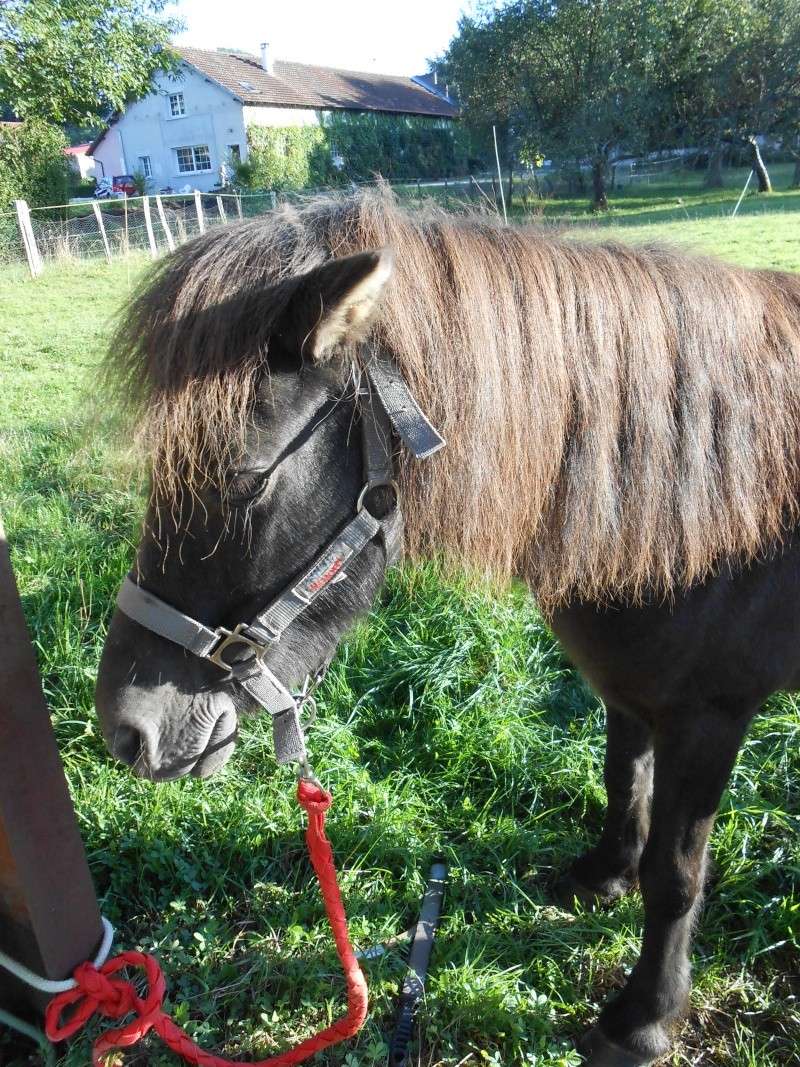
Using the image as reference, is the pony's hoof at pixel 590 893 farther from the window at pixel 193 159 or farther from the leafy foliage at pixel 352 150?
the window at pixel 193 159

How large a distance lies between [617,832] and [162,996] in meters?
1.50

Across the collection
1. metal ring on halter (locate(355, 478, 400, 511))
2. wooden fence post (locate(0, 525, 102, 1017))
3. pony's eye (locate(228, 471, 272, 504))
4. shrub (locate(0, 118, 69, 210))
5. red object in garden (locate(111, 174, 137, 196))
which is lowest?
wooden fence post (locate(0, 525, 102, 1017))

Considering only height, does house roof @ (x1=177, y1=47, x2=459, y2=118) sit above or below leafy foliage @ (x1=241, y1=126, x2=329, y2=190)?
above

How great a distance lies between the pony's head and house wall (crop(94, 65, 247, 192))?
1660 inches

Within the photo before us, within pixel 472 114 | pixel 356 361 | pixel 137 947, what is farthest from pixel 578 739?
pixel 472 114

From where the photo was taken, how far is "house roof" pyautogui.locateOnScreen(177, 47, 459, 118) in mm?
39312

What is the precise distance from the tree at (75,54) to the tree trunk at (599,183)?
1663 centimetres

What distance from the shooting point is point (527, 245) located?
162cm

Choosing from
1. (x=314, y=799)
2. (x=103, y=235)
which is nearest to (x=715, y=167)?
(x=103, y=235)

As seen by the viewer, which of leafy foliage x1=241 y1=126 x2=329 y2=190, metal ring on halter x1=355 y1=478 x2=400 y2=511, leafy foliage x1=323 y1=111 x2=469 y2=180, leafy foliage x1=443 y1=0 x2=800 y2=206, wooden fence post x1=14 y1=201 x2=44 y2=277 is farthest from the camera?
leafy foliage x1=323 y1=111 x2=469 y2=180

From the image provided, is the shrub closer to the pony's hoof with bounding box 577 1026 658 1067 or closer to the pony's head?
the pony's head

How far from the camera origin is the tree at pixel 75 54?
2102cm

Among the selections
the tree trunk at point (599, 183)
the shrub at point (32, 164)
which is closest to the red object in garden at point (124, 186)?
the shrub at point (32, 164)

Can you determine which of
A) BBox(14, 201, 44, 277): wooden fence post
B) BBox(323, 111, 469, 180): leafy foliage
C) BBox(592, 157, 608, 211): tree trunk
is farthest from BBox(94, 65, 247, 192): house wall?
BBox(14, 201, 44, 277): wooden fence post
